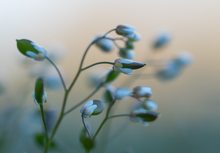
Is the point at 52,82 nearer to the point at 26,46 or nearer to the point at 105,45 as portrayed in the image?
the point at 105,45

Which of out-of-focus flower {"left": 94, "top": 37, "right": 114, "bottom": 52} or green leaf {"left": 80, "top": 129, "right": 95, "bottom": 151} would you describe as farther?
out-of-focus flower {"left": 94, "top": 37, "right": 114, "bottom": 52}

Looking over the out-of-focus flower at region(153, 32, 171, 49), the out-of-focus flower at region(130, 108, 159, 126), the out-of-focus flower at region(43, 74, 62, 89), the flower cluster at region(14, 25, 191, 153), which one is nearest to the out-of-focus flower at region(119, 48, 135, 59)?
the flower cluster at region(14, 25, 191, 153)

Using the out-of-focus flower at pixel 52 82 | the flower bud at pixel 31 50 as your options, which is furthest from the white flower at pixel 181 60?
the flower bud at pixel 31 50

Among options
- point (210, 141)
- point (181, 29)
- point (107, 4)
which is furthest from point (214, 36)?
point (210, 141)

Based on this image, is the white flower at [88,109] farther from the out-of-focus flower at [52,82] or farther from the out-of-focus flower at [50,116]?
the out-of-focus flower at [52,82]

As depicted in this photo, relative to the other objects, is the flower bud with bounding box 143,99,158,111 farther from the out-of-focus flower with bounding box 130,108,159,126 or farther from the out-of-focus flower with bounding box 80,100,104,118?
the out-of-focus flower with bounding box 80,100,104,118

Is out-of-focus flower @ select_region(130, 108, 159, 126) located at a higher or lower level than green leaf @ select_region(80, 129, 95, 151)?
higher
